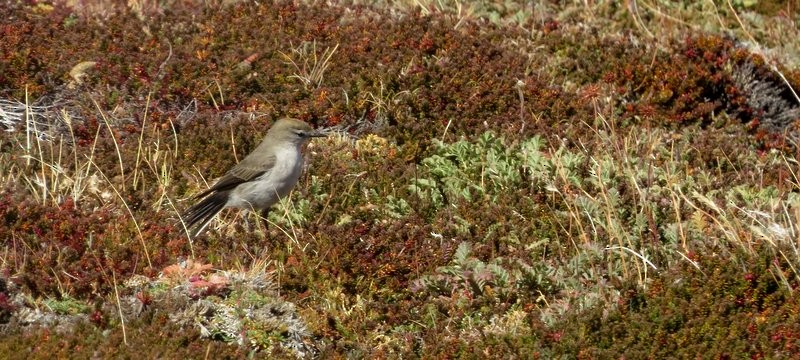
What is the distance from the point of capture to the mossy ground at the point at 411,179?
798 cm

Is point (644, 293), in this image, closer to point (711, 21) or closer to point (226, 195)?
point (226, 195)

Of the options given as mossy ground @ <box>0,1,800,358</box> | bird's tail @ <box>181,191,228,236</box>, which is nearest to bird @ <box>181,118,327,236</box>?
bird's tail @ <box>181,191,228,236</box>

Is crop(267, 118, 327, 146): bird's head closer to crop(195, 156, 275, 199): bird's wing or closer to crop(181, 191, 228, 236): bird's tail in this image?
crop(195, 156, 275, 199): bird's wing

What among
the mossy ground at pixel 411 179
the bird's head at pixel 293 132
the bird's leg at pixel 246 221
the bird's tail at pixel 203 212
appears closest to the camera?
the mossy ground at pixel 411 179

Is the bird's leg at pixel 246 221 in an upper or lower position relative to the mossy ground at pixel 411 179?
lower

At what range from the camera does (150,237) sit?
9.19 metres

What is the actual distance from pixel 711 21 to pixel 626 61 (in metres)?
2.51

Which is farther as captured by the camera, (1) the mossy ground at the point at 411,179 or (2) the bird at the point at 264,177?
(2) the bird at the point at 264,177

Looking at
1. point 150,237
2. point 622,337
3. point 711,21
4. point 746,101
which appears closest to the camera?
point 622,337

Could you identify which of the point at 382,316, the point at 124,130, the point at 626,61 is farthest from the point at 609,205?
the point at 124,130

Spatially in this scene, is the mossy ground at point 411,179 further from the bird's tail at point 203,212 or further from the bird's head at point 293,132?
the bird's head at point 293,132

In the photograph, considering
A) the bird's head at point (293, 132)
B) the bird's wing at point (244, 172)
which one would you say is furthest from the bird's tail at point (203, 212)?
the bird's head at point (293, 132)

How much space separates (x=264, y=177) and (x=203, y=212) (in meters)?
0.73

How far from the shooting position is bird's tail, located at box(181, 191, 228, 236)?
9.45 m
